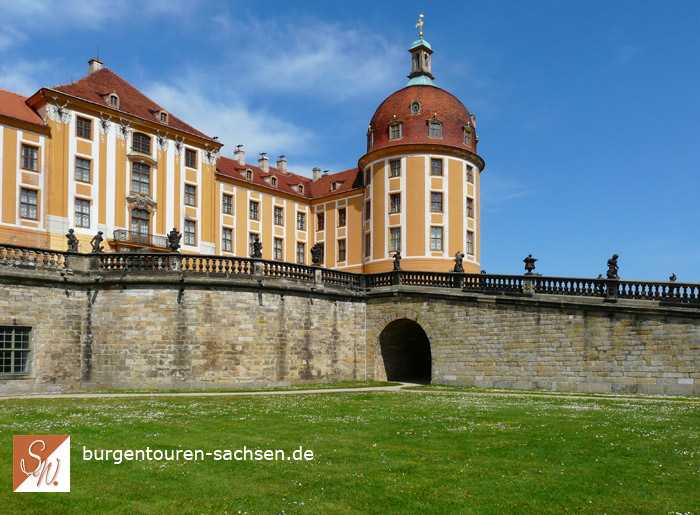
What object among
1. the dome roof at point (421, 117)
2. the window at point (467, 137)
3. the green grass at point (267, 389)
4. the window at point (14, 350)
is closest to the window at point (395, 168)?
the dome roof at point (421, 117)

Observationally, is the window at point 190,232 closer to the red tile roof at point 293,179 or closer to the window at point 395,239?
the red tile roof at point 293,179

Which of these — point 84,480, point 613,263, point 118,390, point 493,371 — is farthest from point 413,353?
point 84,480

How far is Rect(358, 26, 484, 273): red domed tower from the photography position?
47.3 meters

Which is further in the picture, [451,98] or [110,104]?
[451,98]

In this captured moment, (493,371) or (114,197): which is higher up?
(114,197)

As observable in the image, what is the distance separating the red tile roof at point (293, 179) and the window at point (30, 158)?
14.8 m

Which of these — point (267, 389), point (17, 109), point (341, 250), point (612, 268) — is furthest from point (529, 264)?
point (17, 109)

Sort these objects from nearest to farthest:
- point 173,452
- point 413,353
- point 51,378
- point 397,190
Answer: point 173,452, point 51,378, point 413,353, point 397,190

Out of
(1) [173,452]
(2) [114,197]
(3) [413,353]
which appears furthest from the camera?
(2) [114,197]

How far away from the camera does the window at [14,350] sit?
80.0 feet

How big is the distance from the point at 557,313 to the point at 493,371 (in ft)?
12.8

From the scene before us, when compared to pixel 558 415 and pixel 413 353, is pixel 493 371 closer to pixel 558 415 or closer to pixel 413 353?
pixel 413 353

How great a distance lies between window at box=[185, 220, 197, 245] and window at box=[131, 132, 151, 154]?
6044 millimetres

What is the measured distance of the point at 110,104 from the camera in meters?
44.0
